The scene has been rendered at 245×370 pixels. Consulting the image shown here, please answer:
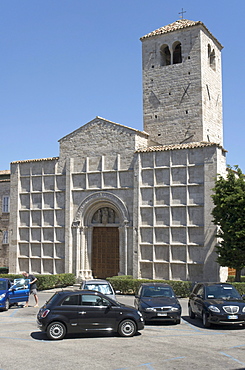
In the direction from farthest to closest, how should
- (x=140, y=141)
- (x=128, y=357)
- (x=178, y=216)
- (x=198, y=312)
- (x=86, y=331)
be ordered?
(x=140, y=141) < (x=178, y=216) < (x=198, y=312) < (x=86, y=331) < (x=128, y=357)

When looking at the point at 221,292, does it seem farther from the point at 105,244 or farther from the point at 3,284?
the point at 105,244

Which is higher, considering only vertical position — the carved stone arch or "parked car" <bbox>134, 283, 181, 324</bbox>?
the carved stone arch

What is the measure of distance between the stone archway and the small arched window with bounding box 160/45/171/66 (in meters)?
12.0

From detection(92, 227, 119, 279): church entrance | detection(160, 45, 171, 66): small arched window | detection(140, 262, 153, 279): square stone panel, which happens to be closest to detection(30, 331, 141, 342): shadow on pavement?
detection(140, 262, 153, 279): square stone panel

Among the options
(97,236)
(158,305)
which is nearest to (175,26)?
(97,236)

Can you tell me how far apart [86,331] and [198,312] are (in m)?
5.00

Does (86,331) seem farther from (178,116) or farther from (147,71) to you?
(147,71)

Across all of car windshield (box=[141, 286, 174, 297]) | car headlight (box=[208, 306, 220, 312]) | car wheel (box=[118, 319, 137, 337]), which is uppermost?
car windshield (box=[141, 286, 174, 297])

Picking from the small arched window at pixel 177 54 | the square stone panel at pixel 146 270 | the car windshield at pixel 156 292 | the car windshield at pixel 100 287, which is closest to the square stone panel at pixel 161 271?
the square stone panel at pixel 146 270

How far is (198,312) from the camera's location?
1703cm

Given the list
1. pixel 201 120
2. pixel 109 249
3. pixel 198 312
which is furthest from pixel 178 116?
pixel 198 312

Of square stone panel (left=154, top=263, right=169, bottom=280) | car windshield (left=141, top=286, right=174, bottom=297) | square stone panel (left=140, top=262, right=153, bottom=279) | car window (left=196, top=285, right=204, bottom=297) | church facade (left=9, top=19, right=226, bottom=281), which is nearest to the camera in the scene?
car window (left=196, top=285, right=204, bottom=297)

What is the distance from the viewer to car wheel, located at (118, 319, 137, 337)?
562 inches

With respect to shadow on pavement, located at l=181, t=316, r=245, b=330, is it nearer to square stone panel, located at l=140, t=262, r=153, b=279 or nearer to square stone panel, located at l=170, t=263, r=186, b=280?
square stone panel, located at l=170, t=263, r=186, b=280
